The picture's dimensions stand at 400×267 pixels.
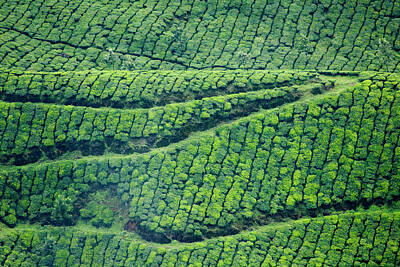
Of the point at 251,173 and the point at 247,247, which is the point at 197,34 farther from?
the point at 247,247

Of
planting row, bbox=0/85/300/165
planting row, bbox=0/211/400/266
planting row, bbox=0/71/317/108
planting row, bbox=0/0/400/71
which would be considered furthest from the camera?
planting row, bbox=0/0/400/71

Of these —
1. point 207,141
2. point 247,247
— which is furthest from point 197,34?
point 247,247

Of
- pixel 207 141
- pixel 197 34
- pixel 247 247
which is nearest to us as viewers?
pixel 247 247

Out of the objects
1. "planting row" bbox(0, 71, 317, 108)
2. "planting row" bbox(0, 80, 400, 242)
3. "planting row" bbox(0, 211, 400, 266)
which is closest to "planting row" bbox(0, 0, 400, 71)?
"planting row" bbox(0, 71, 317, 108)

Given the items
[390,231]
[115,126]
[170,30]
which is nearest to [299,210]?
[390,231]

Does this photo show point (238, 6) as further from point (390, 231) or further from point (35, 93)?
point (390, 231)

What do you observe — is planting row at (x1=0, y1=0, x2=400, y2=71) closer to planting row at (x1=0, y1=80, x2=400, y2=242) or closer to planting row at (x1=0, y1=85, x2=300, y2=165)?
planting row at (x1=0, y1=85, x2=300, y2=165)

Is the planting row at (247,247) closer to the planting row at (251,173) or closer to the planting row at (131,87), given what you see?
the planting row at (251,173)
